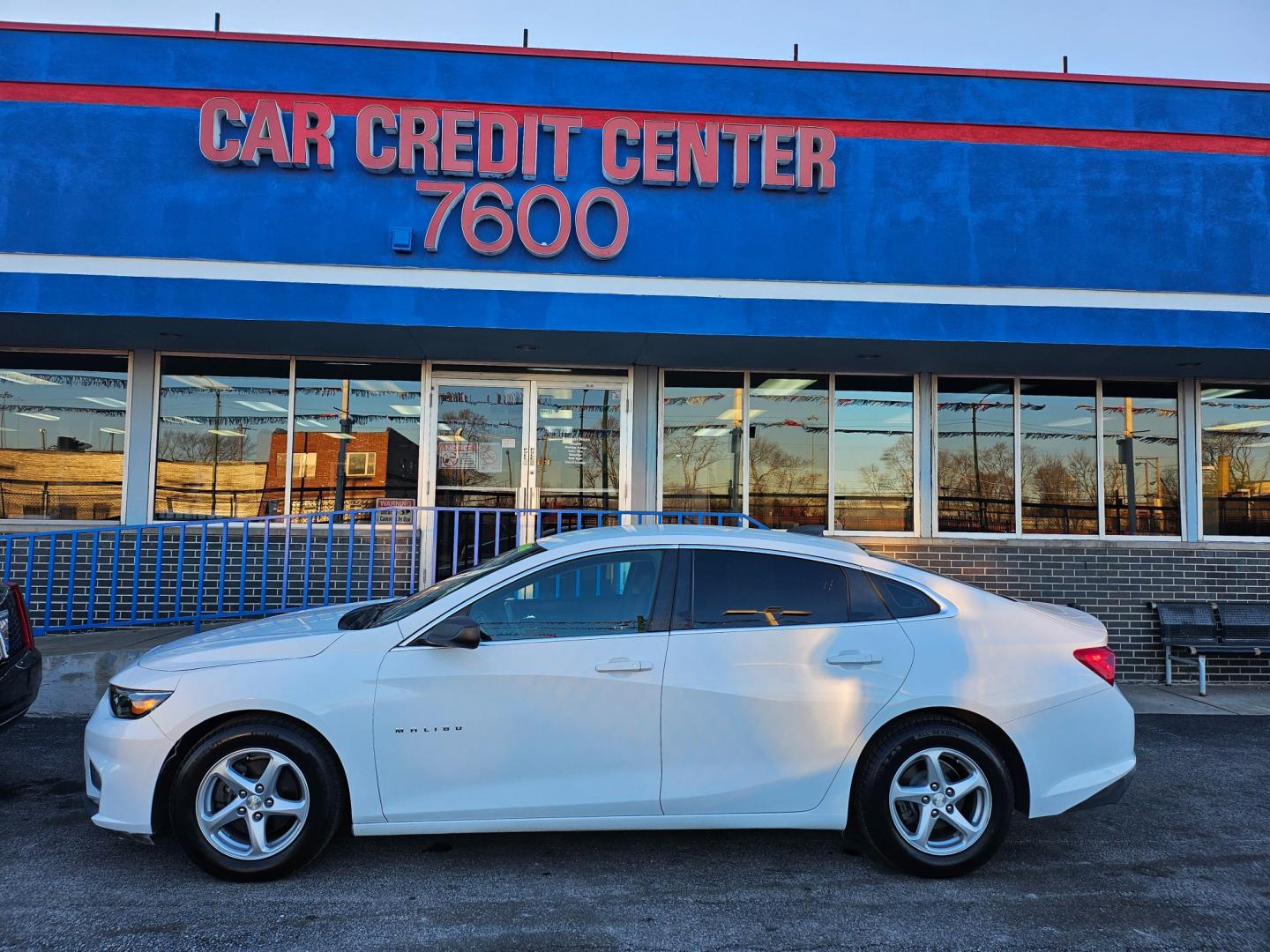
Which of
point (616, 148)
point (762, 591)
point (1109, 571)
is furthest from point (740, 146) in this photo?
point (1109, 571)

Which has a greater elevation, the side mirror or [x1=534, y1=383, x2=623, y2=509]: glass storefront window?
[x1=534, y1=383, x2=623, y2=509]: glass storefront window

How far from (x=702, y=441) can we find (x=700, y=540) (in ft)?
17.0

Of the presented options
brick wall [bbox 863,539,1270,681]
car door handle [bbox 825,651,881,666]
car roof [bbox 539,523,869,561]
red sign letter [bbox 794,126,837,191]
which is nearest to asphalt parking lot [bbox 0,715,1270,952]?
car door handle [bbox 825,651,881,666]

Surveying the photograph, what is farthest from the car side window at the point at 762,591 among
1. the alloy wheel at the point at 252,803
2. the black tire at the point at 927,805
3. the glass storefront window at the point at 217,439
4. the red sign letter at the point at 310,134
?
the glass storefront window at the point at 217,439

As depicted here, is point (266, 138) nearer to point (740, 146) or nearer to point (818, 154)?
point (740, 146)

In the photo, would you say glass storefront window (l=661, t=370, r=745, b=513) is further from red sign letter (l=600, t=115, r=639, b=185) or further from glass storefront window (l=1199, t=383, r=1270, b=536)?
glass storefront window (l=1199, t=383, r=1270, b=536)

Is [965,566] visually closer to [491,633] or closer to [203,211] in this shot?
[491,633]

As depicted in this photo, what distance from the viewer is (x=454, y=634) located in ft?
12.6

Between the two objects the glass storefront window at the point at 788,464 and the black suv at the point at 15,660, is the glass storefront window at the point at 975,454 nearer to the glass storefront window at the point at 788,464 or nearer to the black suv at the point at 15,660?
the glass storefront window at the point at 788,464

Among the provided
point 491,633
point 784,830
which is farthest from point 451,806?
point 784,830

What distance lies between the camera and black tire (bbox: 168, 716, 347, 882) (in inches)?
147

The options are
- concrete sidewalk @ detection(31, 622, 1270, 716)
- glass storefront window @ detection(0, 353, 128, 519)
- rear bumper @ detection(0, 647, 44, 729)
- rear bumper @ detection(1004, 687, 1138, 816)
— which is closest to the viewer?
rear bumper @ detection(1004, 687, 1138, 816)

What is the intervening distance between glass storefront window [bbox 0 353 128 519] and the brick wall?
26.1 ft

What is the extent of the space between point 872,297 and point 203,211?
624 centimetres
